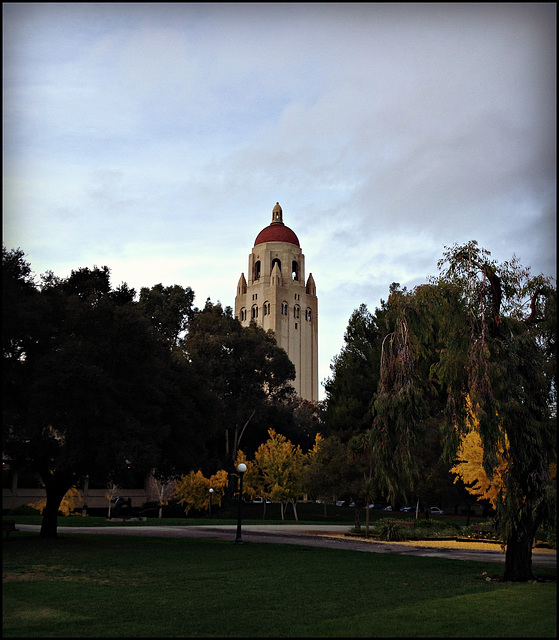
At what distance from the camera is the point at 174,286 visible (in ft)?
188

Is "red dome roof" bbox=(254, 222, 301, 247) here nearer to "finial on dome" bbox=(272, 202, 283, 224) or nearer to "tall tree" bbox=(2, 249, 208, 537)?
"finial on dome" bbox=(272, 202, 283, 224)

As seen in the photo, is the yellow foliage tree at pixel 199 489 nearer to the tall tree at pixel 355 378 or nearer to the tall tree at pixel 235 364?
the tall tree at pixel 235 364

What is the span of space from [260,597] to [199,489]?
34525 millimetres

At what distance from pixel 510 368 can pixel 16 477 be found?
147 feet

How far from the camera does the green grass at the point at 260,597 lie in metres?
8.74

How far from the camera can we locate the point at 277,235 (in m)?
115

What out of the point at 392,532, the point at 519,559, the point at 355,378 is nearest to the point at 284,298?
the point at 355,378

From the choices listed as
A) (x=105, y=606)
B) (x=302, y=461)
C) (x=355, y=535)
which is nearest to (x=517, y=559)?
(x=105, y=606)

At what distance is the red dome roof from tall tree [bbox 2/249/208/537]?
93.5m

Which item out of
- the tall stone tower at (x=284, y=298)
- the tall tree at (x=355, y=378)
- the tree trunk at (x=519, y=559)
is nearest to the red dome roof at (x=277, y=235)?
the tall stone tower at (x=284, y=298)

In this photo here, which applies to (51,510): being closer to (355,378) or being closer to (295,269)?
(355,378)

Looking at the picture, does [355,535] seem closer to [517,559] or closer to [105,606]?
[517,559]

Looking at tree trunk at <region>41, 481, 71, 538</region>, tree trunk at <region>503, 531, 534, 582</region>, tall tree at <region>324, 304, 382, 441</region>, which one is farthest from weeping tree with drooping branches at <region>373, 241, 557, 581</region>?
tall tree at <region>324, 304, 382, 441</region>

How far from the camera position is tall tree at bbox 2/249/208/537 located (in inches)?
719
